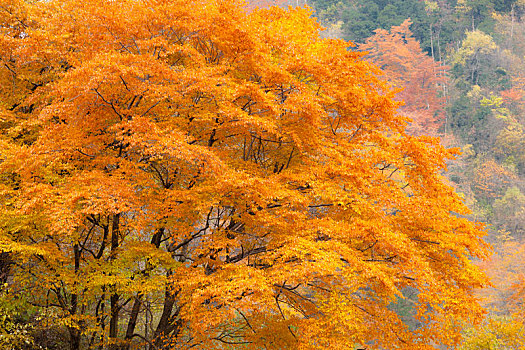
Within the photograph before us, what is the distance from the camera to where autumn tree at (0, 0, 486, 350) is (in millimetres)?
7824

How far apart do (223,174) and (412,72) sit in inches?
1428

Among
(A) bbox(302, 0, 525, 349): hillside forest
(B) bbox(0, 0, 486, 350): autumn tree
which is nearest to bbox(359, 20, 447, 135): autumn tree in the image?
(A) bbox(302, 0, 525, 349): hillside forest

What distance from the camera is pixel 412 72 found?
1553 inches

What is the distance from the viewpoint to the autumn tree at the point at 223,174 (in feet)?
25.7

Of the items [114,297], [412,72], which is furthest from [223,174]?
[412,72]

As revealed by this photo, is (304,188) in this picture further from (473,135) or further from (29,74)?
(473,135)

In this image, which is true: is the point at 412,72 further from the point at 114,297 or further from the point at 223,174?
the point at 114,297

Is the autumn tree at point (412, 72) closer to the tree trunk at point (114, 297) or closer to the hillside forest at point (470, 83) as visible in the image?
the hillside forest at point (470, 83)

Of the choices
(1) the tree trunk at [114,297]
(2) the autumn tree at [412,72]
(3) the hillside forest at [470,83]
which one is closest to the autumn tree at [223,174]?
(1) the tree trunk at [114,297]

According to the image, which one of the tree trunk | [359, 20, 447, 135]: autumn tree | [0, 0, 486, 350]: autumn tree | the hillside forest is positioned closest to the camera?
[0, 0, 486, 350]: autumn tree

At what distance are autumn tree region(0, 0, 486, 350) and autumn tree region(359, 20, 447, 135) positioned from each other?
29311 millimetres

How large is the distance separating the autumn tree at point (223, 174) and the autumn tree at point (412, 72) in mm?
29311

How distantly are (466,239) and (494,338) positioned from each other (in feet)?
24.0

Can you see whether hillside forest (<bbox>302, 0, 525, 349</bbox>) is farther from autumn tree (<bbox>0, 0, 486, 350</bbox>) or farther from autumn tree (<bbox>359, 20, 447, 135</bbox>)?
autumn tree (<bbox>0, 0, 486, 350</bbox>)
